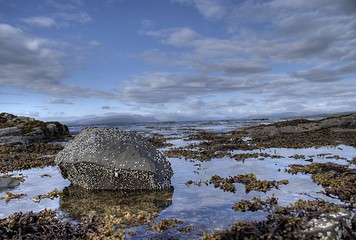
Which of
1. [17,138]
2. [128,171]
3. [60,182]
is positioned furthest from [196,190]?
[17,138]

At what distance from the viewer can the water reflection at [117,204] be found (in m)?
6.50

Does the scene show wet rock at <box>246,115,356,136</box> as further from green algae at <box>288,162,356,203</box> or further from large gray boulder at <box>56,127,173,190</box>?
large gray boulder at <box>56,127,173,190</box>

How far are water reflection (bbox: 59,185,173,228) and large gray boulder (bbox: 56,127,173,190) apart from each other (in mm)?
346

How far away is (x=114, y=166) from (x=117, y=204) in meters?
1.60

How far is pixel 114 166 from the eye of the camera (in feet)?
29.5

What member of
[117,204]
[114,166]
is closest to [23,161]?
[114,166]

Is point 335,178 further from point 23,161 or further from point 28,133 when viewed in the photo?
point 28,133

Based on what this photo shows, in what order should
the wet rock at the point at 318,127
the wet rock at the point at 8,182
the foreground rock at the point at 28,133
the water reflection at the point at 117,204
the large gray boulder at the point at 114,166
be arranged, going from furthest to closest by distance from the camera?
the wet rock at the point at 318,127, the foreground rock at the point at 28,133, the wet rock at the point at 8,182, the large gray boulder at the point at 114,166, the water reflection at the point at 117,204

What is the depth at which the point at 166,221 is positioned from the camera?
6035 mm

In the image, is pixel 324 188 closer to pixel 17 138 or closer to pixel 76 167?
pixel 76 167

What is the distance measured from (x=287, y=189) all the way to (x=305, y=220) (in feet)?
12.6

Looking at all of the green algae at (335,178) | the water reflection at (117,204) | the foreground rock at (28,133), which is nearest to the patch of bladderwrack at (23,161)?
the foreground rock at (28,133)

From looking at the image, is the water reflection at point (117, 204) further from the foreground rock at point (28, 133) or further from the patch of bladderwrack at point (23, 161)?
the foreground rock at point (28, 133)

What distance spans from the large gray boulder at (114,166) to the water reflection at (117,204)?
35 centimetres
